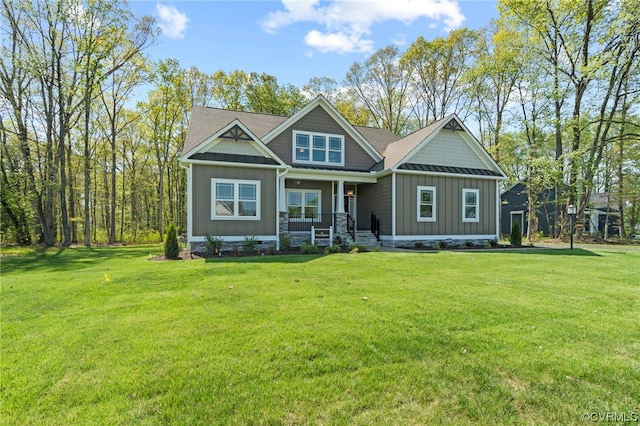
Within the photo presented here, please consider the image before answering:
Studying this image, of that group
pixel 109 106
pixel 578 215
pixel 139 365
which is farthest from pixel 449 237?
pixel 109 106

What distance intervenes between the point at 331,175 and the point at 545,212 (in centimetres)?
2195

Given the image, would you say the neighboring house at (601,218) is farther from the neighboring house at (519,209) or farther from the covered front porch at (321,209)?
the covered front porch at (321,209)

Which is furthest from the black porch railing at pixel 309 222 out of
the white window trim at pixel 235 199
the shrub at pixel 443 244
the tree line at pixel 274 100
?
the tree line at pixel 274 100

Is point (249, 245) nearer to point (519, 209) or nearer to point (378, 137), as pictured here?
point (378, 137)

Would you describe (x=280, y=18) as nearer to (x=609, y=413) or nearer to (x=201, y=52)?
(x=201, y=52)

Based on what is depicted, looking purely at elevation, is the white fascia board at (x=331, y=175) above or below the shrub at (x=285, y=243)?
above

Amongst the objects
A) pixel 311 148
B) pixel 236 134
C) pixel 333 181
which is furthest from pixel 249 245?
pixel 311 148

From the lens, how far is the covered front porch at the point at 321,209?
1386cm

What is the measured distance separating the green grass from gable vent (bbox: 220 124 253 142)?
7683 mm

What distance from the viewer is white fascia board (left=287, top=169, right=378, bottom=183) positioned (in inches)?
550

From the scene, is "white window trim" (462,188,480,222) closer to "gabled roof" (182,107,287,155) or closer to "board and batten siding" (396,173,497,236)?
"board and batten siding" (396,173,497,236)

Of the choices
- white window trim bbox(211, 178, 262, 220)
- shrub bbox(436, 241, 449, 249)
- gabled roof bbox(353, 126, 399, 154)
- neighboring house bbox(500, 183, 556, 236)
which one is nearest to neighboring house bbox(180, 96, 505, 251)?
white window trim bbox(211, 178, 262, 220)

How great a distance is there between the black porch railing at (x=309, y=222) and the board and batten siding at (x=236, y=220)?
6.11ft

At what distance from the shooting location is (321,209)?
51.5 feet
